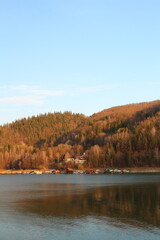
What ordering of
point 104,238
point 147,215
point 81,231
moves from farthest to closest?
1. point 147,215
2. point 81,231
3. point 104,238

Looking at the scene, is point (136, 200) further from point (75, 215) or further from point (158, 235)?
point (158, 235)

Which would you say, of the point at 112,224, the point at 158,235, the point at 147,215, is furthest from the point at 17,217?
the point at 158,235

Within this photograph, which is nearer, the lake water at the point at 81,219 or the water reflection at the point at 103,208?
the lake water at the point at 81,219

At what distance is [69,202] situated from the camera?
72875 millimetres

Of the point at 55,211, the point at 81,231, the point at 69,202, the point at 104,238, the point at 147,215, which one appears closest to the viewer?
the point at 104,238

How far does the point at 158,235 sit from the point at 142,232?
2409mm

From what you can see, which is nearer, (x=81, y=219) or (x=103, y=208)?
(x=81, y=219)

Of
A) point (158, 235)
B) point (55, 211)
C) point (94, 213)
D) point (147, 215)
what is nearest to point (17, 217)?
point (55, 211)

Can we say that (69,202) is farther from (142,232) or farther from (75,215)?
(142,232)

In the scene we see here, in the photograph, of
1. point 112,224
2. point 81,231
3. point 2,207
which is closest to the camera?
point 81,231

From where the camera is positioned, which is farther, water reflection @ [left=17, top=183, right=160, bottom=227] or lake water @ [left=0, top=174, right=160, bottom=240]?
water reflection @ [left=17, top=183, right=160, bottom=227]

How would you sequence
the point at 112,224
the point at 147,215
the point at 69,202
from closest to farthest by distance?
A: the point at 112,224 < the point at 147,215 < the point at 69,202

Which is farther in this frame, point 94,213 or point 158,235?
point 94,213

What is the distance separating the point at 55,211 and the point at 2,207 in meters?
Answer: 12.7
